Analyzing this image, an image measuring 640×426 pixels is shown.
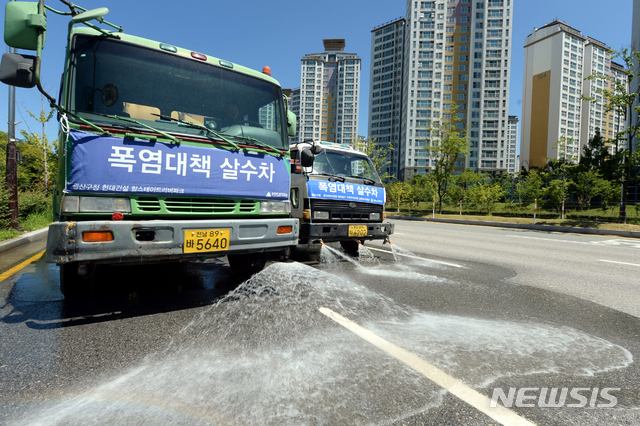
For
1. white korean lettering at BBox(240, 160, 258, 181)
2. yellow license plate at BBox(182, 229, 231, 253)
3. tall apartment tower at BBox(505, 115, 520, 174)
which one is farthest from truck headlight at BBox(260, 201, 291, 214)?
tall apartment tower at BBox(505, 115, 520, 174)

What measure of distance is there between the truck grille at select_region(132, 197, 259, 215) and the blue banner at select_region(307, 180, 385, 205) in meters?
2.07

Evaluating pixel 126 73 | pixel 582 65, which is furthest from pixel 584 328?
pixel 582 65

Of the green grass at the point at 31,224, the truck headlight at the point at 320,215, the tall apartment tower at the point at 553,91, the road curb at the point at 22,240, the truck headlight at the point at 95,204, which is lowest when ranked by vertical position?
the road curb at the point at 22,240

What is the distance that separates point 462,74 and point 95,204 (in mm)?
104106

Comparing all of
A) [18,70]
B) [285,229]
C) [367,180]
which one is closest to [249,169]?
[285,229]

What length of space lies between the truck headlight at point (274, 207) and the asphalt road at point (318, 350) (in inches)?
38.7

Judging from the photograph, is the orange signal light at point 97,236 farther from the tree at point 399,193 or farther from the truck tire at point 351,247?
the tree at point 399,193

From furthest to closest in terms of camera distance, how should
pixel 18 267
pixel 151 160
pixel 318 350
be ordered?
pixel 18 267
pixel 151 160
pixel 318 350

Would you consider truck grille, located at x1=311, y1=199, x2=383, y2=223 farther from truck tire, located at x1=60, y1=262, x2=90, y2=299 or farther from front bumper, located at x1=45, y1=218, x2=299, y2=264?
truck tire, located at x1=60, y1=262, x2=90, y2=299

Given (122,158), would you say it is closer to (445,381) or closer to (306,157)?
(306,157)

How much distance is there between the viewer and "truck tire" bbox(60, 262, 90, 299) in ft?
12.8

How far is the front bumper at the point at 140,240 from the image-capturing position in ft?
10.1

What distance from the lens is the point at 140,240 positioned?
3.34 m

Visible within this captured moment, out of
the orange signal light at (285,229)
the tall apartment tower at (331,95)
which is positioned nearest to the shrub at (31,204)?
the orange signal light at (285,229)
